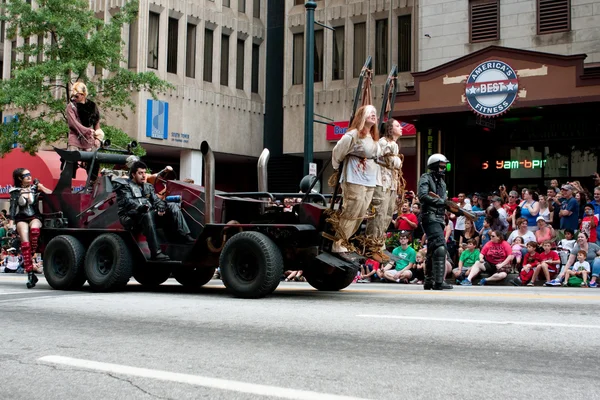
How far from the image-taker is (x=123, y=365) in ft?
18.3

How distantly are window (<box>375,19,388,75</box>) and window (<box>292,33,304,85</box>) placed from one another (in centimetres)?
356

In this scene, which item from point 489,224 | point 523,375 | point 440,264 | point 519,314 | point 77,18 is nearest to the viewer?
point 523,375

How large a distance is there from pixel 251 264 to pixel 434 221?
3159mm

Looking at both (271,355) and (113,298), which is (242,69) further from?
(271,355)

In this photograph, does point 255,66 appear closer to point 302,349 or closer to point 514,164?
point 514,164

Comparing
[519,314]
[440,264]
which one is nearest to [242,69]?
[440,264]

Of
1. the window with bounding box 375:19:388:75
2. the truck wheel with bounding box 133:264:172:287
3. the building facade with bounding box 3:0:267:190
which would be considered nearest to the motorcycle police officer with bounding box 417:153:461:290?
the truck wheel with bounding box 133:264:172:287

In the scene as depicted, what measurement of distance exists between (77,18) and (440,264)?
15946mm

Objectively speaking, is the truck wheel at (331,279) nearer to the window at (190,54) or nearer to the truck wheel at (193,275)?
the truck wheel at (193,275)

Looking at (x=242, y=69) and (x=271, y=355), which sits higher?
(x=242, y=69)

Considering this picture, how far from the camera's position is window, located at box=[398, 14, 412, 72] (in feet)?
100

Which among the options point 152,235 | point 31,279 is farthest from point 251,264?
point 31,279

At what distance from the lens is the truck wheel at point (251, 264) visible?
940 cm

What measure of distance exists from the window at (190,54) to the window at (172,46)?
2.40ft
